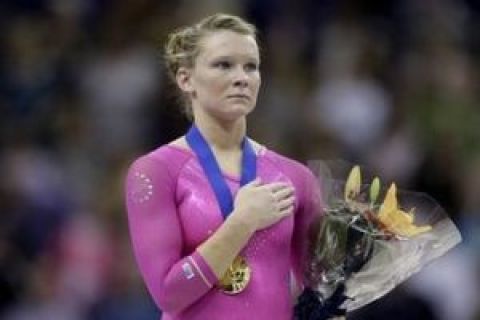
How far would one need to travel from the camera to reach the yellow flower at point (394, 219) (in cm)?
376

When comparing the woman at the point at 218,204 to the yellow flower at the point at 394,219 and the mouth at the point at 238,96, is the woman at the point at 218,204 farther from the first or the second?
the yellow flower at the point at 394,219

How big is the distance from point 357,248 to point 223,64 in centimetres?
59

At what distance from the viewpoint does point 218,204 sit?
12.0ft

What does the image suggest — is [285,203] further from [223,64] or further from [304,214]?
[223,64]

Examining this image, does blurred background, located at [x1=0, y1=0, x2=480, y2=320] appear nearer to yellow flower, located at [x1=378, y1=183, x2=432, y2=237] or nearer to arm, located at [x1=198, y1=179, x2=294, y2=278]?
yellow flower, located at [x1=378, y1=183, x2=432, y2=237]

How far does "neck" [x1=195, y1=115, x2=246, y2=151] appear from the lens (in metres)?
3.76

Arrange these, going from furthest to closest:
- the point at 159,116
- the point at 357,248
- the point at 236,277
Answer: the point at 159,116 < the point at 357,248 < the point at 236,277

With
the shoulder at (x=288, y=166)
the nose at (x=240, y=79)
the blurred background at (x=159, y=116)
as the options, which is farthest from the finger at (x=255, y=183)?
the blurred background at (x=159, y=116)

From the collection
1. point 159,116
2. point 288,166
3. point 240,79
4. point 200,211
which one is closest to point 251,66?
point 240,79

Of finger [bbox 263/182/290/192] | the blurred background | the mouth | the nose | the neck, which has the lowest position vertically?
the blurred background

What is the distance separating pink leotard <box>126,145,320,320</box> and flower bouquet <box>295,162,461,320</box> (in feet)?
0.30

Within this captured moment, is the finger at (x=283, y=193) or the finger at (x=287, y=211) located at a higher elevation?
the finger at (x=283, y=193)

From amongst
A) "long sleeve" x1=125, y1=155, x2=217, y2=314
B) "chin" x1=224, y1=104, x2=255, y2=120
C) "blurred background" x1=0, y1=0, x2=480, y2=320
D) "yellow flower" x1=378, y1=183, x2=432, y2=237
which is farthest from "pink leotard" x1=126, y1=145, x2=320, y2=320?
"blurred background" x1=0, y1=0, x2=480, y2=320

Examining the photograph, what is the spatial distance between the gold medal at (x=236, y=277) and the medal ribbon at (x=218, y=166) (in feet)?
0.41
